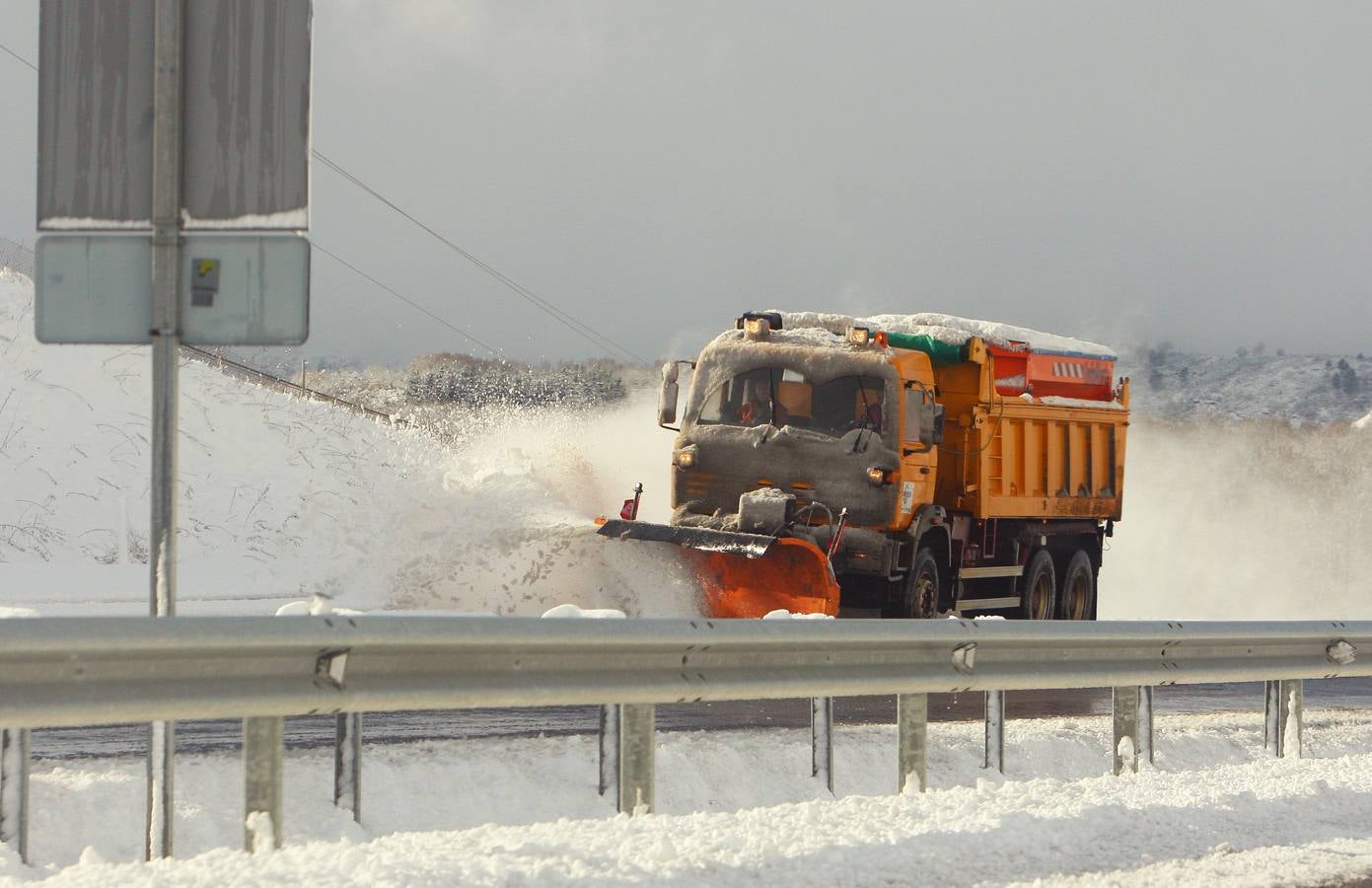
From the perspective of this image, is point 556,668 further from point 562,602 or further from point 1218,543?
point 1218,543

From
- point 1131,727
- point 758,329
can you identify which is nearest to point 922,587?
point 758,329

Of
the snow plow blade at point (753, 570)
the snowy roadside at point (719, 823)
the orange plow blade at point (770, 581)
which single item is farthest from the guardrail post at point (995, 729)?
the orange plow blade at point (770, 581)

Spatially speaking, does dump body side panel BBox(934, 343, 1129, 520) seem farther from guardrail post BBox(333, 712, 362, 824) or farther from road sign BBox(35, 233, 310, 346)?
road sign BBox(35, 233, 310, 346)

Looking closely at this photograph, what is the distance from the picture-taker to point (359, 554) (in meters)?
20.3

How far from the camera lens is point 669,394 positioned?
16484 mm

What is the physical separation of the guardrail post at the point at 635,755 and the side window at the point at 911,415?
9658 millimetres

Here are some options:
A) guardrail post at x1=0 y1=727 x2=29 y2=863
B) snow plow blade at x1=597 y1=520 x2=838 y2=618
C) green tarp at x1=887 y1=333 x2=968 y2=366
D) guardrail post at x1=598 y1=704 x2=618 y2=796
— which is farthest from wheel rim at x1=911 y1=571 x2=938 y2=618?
guardrail post at x1=0 y1=727 x2=29 y2=863

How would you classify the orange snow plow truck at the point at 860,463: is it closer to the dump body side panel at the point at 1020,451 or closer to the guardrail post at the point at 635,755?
the dump body side panel at the point at 1020,451

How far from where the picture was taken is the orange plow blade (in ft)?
47.4

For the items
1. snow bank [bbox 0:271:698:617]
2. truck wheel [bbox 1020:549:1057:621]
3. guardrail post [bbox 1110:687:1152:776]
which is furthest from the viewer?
truck wheel [bbox 1020:549:1057:621]

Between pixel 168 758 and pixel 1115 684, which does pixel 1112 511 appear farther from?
pixel 168 758

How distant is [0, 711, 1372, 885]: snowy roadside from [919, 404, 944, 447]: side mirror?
723cm

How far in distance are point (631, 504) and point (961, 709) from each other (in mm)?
6327

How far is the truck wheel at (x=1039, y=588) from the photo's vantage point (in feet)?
61.1
